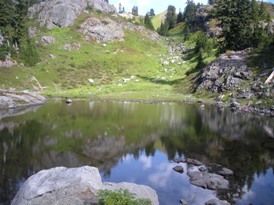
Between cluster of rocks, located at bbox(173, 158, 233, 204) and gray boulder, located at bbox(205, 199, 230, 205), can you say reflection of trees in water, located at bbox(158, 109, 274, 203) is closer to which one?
cluster of rocks, located at bbox(173, 158, 233, 204)

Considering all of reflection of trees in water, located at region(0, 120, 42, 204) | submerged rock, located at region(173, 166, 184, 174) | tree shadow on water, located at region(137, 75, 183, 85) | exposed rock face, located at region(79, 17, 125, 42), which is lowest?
submerged rock, located at region(173, 166, 184, 174)

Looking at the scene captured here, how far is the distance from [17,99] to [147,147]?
44.0 meters

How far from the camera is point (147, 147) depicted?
37750 millimetres

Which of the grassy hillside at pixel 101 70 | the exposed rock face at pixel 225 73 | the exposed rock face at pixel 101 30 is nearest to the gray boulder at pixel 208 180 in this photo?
the exposed rock face at pixel 225 73

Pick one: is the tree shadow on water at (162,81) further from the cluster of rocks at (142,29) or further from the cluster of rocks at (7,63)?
the cluster of rocks at (142,29)

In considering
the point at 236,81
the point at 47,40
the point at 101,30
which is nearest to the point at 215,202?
the point at 236,81

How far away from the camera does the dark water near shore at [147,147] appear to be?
2456cm

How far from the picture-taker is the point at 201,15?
19450 centimetres

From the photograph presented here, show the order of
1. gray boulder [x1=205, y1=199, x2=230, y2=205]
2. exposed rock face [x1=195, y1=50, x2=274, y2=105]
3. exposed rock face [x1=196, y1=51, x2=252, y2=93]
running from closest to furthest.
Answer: gray boulder [x1=205, y1=199, x2=230, y2=205] → exposed rock face [x1=195, y1=50, x2=274, y2=105] → exposed rock face [x1=196, y1=51, x2=252, y2=93]

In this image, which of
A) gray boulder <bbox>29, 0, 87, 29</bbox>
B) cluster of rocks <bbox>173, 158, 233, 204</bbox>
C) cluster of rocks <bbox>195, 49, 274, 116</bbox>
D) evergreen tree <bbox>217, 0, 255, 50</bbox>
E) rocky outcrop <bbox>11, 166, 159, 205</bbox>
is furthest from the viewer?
gray boulder <bbox>29, 0, 87, 29</bbox>

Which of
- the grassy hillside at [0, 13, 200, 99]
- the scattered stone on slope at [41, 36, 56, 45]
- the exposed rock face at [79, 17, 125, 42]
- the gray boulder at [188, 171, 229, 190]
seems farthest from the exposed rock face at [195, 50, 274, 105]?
the scattered stone on slope at [41, 36, 56, 45]

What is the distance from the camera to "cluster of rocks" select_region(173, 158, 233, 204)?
24.2 m

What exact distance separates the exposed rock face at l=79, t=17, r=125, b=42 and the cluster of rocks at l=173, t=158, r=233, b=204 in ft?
439

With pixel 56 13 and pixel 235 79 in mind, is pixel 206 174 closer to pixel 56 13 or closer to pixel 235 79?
pixel 235 79
